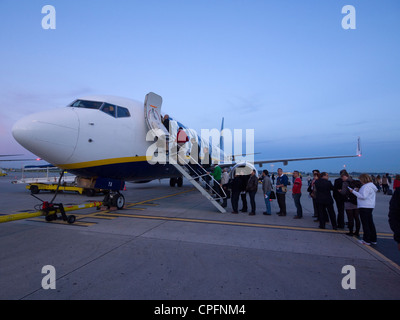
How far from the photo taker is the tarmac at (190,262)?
2.73 metres

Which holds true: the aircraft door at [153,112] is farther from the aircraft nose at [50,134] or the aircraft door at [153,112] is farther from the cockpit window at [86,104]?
the aircraft nose at [50,134]

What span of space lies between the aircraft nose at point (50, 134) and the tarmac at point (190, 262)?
6.76 feet

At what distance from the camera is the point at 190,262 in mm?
3648

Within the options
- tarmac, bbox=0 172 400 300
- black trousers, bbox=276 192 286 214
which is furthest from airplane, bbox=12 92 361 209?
black trousers, bbox=276 192 286 214

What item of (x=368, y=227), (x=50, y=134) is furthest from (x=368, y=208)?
(x=50, y=134)

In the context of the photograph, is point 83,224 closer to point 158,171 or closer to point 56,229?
point 56,229

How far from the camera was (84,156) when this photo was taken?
6.20 metres

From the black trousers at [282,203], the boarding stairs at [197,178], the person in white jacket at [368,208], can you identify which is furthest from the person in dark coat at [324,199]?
the boarding stairs at [197,178]

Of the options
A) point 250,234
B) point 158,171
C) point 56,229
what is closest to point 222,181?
point 158,171

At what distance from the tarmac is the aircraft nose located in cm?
206

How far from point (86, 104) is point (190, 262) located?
6084 mm

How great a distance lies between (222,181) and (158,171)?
3.08 metres
